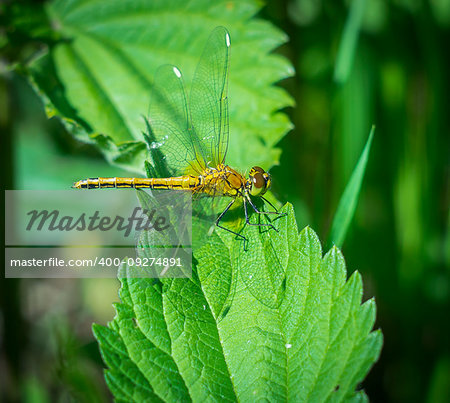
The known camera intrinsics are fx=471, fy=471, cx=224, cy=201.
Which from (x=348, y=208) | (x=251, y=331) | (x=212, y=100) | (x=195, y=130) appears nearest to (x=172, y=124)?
(x=195, y=130)

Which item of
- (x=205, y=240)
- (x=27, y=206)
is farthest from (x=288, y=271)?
(x=27, y=206)

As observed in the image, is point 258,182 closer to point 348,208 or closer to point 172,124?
point 348,208

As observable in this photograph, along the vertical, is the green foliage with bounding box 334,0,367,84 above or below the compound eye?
above

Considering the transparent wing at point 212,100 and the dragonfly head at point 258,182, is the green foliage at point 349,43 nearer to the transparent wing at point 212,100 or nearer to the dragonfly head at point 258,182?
the transparent wing at point 212,100

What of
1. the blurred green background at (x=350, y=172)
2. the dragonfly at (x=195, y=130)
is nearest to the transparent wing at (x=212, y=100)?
the dragonfly at (x=195, y=130)

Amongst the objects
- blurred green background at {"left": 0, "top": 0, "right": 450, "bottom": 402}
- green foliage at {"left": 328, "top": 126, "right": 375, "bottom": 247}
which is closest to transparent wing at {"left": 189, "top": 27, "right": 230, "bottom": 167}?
blurred green background at {"left": 0, "top": 0, "right": 450, "bottom": 402}

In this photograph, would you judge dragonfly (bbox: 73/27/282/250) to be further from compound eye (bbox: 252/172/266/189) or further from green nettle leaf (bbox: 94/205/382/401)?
green nettle leaf (bbox: 94/205/382/401)

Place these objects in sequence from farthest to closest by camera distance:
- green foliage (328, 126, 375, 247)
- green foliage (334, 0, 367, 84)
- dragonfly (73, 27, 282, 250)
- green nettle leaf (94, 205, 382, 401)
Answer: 1. green foliage (334, 0, 367, 84)
2. dragonfly (73, 27, 282, 250)
3. green foliage (328, 126, 375, 247)
4. green nettle leaf (94, 205, 382, 401)
